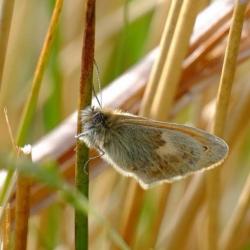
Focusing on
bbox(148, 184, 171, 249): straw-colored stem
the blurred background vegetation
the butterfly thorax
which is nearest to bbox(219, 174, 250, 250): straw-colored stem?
the blurred background vegetation

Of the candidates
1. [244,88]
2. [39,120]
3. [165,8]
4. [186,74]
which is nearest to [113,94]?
[186,74]

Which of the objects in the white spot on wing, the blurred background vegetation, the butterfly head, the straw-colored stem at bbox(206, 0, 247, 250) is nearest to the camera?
the straw-colored stem at bbox(206, 0, 247, 250)

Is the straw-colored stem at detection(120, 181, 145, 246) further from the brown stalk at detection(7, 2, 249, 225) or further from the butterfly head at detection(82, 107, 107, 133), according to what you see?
the butterfly head at detection(82, 107, 107, 133)

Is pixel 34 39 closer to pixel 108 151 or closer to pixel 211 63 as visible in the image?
pixel 211 63

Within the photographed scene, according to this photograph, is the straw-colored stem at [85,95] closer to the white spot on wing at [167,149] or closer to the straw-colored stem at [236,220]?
the white spot on wing at [167,149]

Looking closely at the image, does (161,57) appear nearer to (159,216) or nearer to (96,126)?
(96,126)
